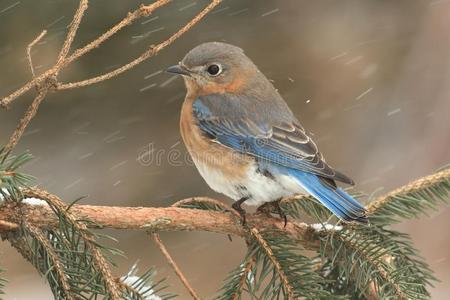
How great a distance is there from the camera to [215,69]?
4359 mm

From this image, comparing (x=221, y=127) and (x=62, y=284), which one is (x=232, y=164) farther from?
(x=62, y=284)

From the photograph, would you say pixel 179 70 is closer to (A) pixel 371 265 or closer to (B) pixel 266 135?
(B) pixel 266 135

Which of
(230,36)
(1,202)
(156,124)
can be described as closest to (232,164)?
(1,202)

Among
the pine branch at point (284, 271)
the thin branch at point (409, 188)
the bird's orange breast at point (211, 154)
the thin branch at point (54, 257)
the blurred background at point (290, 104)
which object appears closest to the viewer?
the thin branch at point (54, 257)

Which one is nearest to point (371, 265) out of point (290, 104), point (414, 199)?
point (414, 199)

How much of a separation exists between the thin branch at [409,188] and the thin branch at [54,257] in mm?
1314

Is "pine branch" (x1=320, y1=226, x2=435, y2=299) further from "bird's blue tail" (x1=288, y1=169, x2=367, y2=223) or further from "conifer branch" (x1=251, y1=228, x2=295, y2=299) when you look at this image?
"conifer branch" (x1=251, y1=228, x2=295, y2=299)

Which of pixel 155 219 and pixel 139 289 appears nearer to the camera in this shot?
pixel 139 289

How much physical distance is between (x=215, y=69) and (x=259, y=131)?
0.56 m

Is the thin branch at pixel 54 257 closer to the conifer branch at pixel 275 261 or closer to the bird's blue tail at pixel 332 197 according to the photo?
the conifer branch at pixel 275 261

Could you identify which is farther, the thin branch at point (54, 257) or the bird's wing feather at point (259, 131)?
the bird's wing feather at point (259, 131)

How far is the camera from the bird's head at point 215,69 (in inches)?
167

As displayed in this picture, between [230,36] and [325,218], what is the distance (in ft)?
9.73

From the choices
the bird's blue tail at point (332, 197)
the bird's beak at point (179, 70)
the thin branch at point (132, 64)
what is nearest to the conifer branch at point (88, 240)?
the thin branch at point (132, 64)
